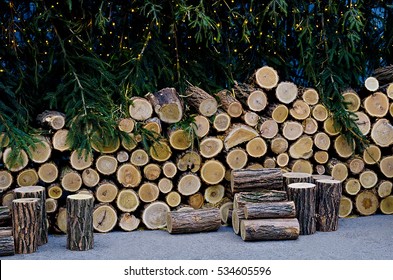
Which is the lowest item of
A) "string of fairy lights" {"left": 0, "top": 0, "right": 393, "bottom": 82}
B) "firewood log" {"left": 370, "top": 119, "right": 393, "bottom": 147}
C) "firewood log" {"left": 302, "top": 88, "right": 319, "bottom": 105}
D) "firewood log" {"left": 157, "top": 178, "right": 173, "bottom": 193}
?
"firewood log" {"left": 157, "top": 178, "right": 173, "bottom": 193}

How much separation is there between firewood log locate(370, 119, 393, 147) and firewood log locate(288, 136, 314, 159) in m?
0.59

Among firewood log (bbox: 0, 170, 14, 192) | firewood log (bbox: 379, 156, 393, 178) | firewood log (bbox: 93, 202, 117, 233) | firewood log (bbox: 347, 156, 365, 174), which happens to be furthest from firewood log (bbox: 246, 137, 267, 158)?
firewood log (bbox: 0, 170, 14, 192)

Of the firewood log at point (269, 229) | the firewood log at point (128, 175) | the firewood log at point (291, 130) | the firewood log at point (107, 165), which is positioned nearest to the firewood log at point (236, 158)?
the firewood log at point (291, 130)

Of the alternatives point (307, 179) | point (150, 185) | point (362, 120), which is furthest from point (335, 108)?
point (150, 185)

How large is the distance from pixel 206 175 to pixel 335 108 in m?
1.30

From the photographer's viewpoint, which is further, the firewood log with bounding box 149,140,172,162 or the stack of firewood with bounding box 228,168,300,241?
the firewood log with bounding box 149,140,172,162

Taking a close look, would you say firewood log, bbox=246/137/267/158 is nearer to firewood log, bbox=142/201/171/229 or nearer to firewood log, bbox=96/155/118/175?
firewood log, bbox=142/201/171/229

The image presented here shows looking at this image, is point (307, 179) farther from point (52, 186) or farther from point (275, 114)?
point (52, 186)

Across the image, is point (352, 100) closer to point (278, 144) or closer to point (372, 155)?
point (372, 155)

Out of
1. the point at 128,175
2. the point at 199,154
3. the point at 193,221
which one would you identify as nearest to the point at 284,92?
the point at 199,154

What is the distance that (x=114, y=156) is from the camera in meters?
5.21

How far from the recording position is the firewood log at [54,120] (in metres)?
5.09

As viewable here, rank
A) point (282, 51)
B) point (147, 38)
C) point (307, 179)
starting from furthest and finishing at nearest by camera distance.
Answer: point (282, 51)
point (147, 38)
point (307, 179)

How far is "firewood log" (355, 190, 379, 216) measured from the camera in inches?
227
